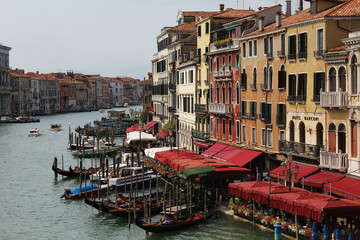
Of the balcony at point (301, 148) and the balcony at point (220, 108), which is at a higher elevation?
the balcony at point (220, 108)

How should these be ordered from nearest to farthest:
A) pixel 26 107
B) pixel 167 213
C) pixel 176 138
→ pixel 167 213 → pixel 176 138 → pixel 26 107

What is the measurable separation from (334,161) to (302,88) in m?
3.09

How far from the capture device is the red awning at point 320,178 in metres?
16.5

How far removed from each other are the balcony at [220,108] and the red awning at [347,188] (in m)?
9.49

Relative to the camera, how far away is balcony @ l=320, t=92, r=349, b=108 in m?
16.4

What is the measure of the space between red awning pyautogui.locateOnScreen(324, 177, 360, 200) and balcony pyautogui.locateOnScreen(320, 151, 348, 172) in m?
0.44

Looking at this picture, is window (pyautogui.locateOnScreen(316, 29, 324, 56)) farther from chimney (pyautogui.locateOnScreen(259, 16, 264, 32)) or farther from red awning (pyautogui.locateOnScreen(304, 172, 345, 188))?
chimney (pyautogui.locateOnScreen(259, 16, 264, 32))

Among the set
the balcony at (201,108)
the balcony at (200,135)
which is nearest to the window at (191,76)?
the balcony at (201,108)

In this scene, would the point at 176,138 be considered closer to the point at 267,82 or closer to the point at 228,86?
the point at 228,86

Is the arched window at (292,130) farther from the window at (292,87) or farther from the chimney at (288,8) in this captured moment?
the chimney at (288,8)

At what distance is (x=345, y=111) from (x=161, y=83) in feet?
86.4

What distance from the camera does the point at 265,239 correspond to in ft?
53.1

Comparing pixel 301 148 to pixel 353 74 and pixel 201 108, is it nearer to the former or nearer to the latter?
pixel 353 74

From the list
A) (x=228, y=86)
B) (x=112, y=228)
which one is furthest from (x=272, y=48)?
(x=112, y=228)
